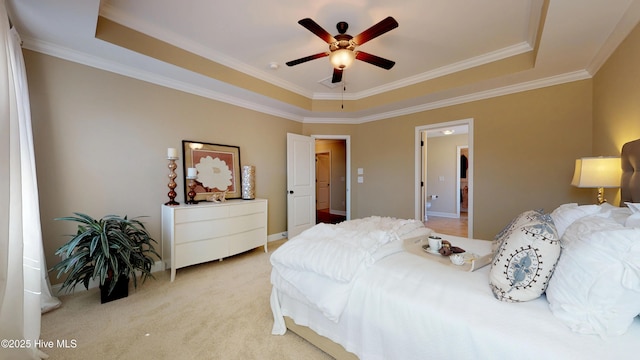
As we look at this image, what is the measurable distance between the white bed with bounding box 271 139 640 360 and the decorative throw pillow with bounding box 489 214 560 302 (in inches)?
1.9

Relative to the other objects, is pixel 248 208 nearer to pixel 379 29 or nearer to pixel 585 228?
pixel 379 29

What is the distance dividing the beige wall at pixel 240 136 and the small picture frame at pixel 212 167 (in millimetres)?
146

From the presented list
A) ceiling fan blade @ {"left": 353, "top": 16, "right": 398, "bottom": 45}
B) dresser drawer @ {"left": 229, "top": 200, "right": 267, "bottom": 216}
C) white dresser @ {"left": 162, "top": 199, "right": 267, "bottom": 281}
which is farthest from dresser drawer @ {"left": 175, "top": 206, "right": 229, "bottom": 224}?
ceiling fan blade @ {"left": 353, "top": 16, "right": 398, "bottom": 45}

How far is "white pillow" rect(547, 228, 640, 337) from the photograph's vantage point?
0.88 m

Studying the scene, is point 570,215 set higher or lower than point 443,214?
higher

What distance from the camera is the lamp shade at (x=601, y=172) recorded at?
204 cm

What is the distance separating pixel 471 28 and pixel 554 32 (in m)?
0.68

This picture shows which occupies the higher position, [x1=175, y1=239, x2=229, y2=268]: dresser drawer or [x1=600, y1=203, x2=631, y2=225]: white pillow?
[x1=600, y1=203, x2=631, y2=225]: white pillow

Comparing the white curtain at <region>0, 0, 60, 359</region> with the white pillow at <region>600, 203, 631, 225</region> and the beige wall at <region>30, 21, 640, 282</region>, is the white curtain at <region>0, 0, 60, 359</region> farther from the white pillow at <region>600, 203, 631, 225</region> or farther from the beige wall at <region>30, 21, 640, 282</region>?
the white pillow at <region>600, 203, 631, 225</region>

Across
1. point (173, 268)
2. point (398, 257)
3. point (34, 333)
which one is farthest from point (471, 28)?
point (34, 333)

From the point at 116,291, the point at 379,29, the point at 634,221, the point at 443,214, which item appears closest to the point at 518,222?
the point at 634,221

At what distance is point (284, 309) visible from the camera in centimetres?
188

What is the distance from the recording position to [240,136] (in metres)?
4.01

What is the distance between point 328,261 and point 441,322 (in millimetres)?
682
